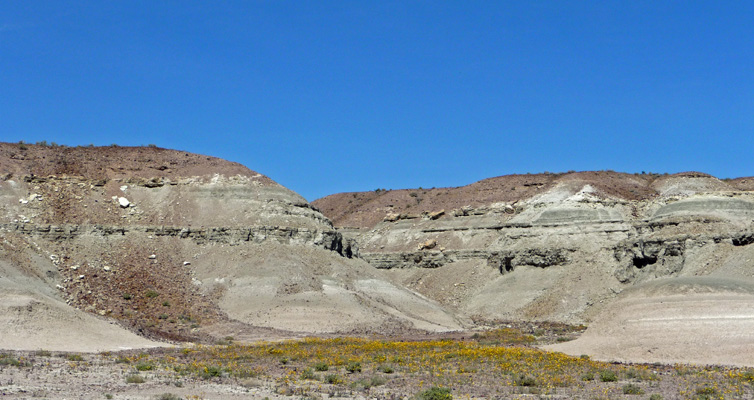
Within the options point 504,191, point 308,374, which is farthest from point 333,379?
point 504,191

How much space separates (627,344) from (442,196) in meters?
67.9

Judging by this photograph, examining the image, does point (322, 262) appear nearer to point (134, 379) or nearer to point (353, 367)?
point (353, 367)

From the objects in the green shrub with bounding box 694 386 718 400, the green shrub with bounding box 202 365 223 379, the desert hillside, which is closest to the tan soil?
the desert hillside

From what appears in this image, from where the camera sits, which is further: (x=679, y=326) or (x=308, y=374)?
(x=679, y=326)

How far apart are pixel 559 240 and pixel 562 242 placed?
0.60 meters

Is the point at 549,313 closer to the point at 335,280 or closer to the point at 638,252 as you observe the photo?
the point at 638,252

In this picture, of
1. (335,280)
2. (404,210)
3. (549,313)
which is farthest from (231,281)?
(404,210)

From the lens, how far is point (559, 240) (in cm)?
6956

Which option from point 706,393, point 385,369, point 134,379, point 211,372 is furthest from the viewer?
point 385,369

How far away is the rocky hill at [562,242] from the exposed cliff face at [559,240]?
11 centimetres

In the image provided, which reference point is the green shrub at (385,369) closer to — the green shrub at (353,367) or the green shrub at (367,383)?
the green shrub at (353,367)

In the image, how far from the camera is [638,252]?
6238 centimetres

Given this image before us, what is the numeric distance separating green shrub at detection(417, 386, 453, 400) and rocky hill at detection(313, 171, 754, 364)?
13.9 meters

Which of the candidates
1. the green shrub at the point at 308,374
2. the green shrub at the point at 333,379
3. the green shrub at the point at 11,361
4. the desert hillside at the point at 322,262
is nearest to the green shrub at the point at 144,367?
the green shrub at the point at 11,361
